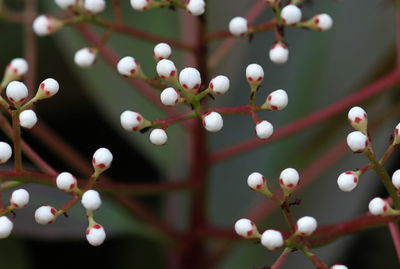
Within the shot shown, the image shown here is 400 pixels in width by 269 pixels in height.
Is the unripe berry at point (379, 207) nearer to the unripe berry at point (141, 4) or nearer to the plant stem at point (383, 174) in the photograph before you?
the plant stem at point (383, 174)

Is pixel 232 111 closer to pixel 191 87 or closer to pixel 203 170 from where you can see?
pixel 191 87

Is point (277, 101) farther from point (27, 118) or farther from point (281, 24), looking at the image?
point (27, 118)

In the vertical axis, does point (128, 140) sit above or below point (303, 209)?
above

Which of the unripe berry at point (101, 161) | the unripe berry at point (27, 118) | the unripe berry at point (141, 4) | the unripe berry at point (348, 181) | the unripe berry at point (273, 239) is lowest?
the unripe berry at point (273, 239)

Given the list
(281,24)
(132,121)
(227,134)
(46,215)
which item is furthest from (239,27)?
(227,134)

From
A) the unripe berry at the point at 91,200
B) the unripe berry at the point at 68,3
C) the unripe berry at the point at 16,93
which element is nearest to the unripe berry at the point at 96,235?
the unripe berry at the point at 91,200

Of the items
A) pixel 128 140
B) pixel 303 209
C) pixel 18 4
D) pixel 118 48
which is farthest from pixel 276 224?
pixel 18 4
